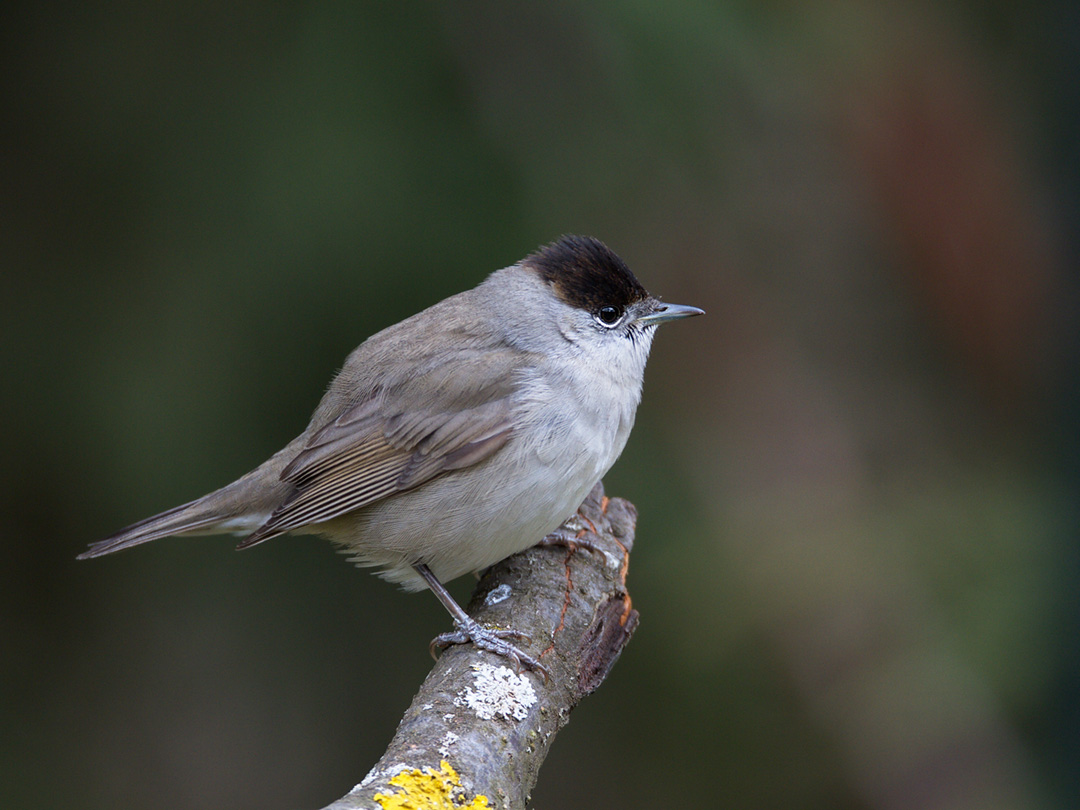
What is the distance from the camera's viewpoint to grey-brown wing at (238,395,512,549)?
3.56 metres

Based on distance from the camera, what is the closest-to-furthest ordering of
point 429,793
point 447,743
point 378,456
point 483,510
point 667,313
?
point 429,793, point 447,743, point 483,510, point 378,456, point 667,313

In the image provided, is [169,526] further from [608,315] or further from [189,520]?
[608,315]

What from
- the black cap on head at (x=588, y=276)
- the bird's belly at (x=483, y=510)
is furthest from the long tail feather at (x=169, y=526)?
the black cap on head at (x=588, y=276)

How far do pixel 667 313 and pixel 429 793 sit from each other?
7.64ft

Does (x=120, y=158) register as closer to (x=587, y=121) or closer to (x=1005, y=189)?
(x=587, y=121)

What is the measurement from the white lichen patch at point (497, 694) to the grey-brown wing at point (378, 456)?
2.79 ft

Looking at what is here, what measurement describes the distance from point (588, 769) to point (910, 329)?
3.00m

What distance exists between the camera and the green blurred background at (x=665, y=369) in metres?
4.61

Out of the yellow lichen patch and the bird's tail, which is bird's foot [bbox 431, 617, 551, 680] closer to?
the yellow lichen patch

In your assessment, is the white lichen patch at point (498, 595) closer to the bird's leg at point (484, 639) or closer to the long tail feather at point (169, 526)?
the bird's leg at point (484, 639)

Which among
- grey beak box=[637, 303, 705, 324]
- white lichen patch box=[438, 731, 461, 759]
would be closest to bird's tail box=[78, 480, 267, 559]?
white lichen patch box=[438, 731, 461, 759]

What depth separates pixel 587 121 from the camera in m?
4.73

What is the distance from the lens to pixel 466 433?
11.7 ft

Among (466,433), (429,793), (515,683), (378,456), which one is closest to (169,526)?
(378,456)
